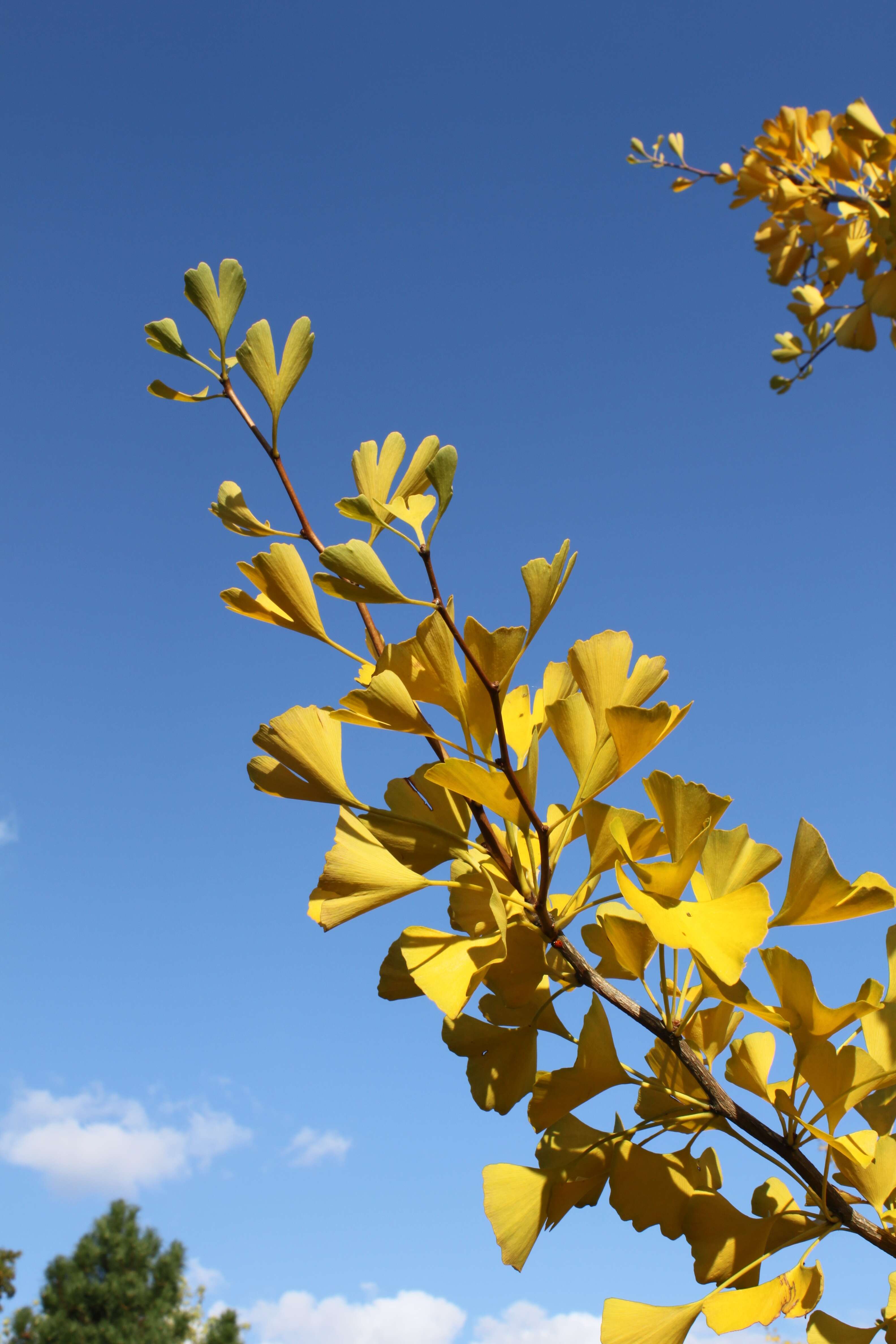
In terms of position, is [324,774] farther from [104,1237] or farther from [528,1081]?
[104,1237]

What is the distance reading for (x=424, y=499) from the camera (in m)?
0.77

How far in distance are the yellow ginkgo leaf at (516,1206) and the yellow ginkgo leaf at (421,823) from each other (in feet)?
0.92

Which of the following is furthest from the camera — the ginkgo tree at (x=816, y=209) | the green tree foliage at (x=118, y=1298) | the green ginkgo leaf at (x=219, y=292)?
the green tree foliage at (x=118, y=1298)

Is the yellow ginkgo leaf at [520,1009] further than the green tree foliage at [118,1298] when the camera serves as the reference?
No

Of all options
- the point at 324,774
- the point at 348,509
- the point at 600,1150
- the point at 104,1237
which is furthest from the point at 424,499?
the point at 104,1237

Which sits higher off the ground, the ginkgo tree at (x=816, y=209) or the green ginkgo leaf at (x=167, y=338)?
the ginkgo tree at (x=816, y=209)

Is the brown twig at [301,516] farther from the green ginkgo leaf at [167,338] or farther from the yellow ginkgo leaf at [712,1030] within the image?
the yellow ginkgo leaf at [712,1030]

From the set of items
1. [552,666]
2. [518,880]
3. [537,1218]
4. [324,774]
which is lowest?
[537,1218]

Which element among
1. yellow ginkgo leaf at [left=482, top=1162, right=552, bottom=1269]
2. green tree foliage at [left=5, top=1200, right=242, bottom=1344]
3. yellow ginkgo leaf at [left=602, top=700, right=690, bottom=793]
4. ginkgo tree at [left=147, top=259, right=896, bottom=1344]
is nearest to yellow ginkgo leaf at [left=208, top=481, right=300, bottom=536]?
ginkgo tree at [left=147, top=259, right=896, bottom=1344]

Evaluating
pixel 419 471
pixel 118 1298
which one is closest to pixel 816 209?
pixel 419 471

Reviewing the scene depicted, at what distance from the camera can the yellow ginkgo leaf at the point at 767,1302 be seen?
71 cm

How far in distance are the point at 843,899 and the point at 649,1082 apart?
258 millimetres

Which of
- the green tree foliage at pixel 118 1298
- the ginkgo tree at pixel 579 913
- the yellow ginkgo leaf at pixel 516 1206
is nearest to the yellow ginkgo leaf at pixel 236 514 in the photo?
the ginkgo tree at pixel 579 913

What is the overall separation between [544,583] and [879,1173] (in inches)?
23.4
